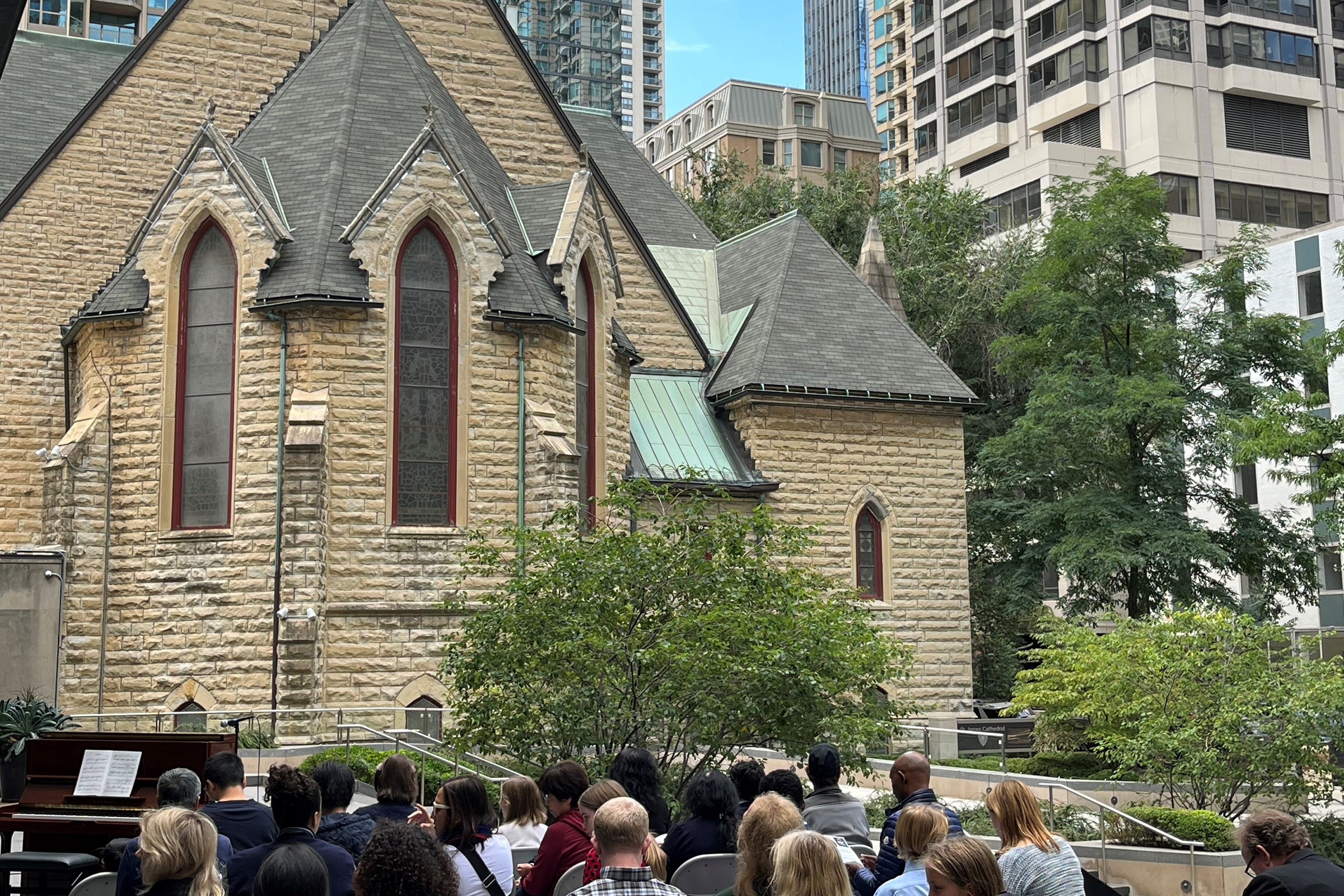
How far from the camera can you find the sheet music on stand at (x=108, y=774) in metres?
12.5

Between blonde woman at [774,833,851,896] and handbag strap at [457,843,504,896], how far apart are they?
84.3 inches

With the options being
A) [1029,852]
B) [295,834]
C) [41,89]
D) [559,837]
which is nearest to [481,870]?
[559,837]

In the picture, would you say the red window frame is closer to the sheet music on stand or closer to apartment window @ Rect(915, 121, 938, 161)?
the sheet music on stand

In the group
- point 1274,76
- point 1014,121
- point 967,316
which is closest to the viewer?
point 967,316

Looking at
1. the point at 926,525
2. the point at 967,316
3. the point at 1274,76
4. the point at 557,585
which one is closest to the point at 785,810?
the point at 557,585

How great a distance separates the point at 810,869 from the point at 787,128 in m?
120

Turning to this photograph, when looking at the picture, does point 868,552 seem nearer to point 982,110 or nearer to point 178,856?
point 178,856

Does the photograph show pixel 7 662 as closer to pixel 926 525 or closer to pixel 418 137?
pixel 418 137

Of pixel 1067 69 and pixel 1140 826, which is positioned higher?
pixel 1067 69

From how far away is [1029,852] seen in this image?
24.2ft

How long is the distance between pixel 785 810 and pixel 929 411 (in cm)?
2470

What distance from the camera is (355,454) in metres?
23.2

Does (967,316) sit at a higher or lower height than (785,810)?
higher

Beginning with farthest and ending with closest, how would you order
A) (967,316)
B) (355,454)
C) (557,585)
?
(967,316), (355,454), (557,585)
